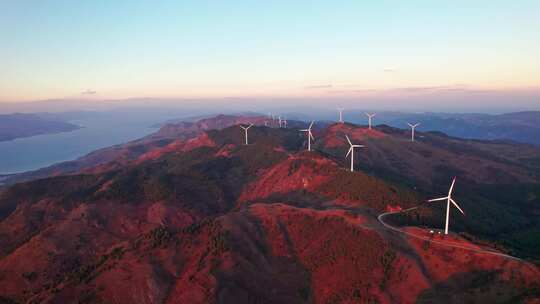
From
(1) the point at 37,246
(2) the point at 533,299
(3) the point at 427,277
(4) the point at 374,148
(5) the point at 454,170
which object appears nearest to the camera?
(2) the point at 533,299

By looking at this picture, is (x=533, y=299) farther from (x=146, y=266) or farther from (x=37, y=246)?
(x=37, y=246)

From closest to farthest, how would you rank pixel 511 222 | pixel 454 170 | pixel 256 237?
1. pixel 256 237
2. pixel 511 222
3. pixel 454 170

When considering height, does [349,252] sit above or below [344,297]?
above

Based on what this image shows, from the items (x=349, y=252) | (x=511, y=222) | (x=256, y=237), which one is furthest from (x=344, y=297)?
(x=511, y=222)

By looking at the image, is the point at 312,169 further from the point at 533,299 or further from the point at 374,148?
the point at 533,299

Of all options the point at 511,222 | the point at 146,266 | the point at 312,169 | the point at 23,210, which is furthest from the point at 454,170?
the point at 23,210

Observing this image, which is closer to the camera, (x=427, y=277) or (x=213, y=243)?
(x=427, y=277)
